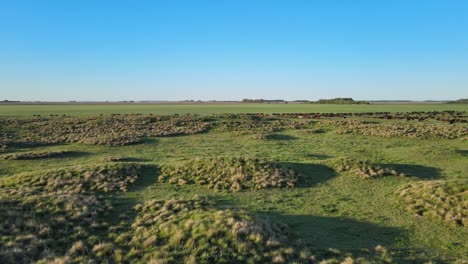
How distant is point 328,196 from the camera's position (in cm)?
1991

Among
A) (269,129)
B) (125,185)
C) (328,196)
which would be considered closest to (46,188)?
(125,185)

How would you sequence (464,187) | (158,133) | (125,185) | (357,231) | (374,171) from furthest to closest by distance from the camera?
(158,133), (374,171), (125,185), (464,187), (357,231)

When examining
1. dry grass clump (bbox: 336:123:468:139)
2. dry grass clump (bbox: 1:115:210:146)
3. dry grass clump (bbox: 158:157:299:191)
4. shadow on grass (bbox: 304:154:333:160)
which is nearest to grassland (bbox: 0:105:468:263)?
dry grass clump (bbox: 158:157:299:191)

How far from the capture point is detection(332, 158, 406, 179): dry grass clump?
24156mm

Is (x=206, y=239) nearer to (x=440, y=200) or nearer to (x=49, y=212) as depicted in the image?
(x=49, y=212)

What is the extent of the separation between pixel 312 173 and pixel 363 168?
4.04 meters

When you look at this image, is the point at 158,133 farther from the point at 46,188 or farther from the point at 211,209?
the point at 211,209

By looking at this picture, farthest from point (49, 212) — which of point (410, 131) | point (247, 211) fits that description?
point (410, 131)

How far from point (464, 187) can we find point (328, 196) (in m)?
7.61

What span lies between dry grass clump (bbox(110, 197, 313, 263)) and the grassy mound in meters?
1.97

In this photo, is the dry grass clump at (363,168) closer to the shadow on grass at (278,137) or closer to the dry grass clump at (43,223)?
the dry grass clump at (43,223)

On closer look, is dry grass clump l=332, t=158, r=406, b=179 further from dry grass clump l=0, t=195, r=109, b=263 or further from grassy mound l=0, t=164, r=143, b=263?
dry grass clump l=0, t=195, r=109, b=263

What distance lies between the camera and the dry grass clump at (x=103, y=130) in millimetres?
45781

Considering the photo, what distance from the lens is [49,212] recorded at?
15297 mm
